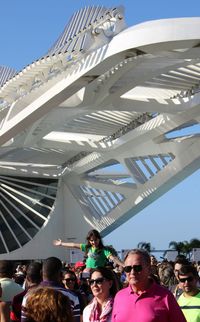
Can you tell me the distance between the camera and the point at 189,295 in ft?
17.7

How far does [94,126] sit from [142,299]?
23312 millimetres

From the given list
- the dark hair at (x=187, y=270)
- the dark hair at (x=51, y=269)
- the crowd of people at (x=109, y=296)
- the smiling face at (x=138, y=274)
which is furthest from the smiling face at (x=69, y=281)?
the smiling face at (x=138, y=274)

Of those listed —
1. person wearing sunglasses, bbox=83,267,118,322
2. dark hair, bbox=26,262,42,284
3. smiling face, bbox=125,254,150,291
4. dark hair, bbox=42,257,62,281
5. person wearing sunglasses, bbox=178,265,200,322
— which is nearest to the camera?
smiling face, bbox=125,254,150,291

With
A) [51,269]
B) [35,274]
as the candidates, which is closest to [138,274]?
[51,269]

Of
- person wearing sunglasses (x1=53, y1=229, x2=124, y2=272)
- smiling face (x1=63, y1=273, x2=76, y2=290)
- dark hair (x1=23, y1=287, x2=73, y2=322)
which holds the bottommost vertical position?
dark hair (x1=23, y1=287, x2=73, y2=322)

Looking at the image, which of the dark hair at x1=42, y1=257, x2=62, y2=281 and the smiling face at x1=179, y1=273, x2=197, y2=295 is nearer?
the smiling face at x1=179, y1=273, x2=197, y2=295

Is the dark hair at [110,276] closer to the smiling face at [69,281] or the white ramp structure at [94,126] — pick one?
the smiling face at [69,281]

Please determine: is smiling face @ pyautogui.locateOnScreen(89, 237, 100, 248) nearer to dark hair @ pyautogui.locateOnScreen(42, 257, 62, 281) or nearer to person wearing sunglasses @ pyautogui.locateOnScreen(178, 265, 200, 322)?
dark hair @ pyautogui.locateOnScreen(42, 257, 62, 281)

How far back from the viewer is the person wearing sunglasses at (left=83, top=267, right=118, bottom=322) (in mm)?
5051

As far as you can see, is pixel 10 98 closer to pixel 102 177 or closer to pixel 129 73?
pixel 129 73

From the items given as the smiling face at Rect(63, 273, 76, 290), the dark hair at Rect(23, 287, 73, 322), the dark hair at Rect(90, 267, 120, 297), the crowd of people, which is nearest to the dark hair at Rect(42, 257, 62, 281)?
the crowd of people

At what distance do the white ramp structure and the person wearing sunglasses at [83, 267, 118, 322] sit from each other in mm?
11344

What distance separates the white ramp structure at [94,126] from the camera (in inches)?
704

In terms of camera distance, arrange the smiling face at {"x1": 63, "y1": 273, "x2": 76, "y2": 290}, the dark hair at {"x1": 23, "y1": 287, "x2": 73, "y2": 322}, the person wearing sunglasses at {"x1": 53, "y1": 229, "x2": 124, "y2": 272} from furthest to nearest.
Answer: the person wearing sunglasses at {"x1": 53, "y1": 229, "x2": 124, "y2": 272} → the smiling face at {"x1": 63, "y1": 273, "x2": 76, "y2": 290} → the dark hair at {"x1": 23, "y1": 287, "x2": 73, "y2": 322}
